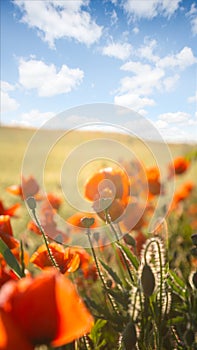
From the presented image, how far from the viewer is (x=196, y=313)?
67 centimetres

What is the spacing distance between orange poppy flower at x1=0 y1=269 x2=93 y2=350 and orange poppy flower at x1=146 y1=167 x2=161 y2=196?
1.16 metres

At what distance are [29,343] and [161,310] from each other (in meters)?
0.35

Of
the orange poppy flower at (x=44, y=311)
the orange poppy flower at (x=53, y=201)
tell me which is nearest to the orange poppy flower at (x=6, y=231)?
the orange poppy flower at (x=44, y=311)

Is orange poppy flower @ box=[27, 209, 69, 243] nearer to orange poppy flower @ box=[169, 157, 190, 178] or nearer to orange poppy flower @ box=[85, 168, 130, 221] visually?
orange poppy flower @ box=[85, 168, 130, 221]

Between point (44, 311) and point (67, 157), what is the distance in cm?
76

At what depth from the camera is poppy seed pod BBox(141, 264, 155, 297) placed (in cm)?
55

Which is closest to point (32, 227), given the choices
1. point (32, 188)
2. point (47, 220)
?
point (47, 220)

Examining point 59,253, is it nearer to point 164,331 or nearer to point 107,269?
point 107,269

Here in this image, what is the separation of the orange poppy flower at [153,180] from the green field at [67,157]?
0.17 feet

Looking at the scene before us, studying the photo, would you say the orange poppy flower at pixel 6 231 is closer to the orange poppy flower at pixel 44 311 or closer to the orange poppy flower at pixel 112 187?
the orange poppy flower at pixel 112 187

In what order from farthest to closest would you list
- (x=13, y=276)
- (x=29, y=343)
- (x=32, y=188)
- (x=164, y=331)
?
(x=32, y=188) < (x=164, y=331) < (x=13, y=276) < (x=29, y=343)

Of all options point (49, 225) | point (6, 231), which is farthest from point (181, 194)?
point (6, 231)

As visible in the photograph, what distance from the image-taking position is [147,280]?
552mm

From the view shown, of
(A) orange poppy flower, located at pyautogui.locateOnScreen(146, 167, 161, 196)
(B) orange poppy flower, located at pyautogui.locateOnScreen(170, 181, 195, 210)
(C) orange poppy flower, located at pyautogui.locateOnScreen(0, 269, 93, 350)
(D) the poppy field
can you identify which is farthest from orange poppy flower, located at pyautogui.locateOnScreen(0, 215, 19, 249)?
(B) orange poppy flower, located at pyautogui.locateOnScreen(170, 181, 195, 210)
